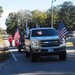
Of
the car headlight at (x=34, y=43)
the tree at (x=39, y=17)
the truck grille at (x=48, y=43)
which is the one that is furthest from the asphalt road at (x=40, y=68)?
the tree at (x=39, y=17)

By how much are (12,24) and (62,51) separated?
97.3 m

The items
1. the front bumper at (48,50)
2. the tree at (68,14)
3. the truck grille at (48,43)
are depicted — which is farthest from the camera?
the tree at (68,14)

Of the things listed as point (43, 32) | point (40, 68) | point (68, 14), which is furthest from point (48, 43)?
point (68, 14)

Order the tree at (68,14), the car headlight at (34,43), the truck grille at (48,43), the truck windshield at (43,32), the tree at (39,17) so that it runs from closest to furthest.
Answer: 1. the truck grille at (48,43)
2. the car headlight at (34,43)
3. the truck windshield at (43,32)
4. the tree at (39,17)
5. the tree at (68,14)

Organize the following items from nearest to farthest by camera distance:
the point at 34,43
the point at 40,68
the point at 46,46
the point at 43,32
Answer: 1. the point at 40,68
2. the point at 46,46
3. the point at 34,43
4. the point at 43,32

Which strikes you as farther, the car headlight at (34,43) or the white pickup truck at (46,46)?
the car headlight at (34,43)

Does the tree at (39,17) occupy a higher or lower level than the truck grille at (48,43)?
higher

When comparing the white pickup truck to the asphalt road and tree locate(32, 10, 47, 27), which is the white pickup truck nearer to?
the asphalt road

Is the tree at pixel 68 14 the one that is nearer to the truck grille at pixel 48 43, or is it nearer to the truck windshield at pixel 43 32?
the truck windshield at pixel 43 32

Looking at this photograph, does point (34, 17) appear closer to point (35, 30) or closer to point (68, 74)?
point (35, 30)

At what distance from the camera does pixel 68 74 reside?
15492mm

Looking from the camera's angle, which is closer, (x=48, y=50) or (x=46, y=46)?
(x=48, y=50)

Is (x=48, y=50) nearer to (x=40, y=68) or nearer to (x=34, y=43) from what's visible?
(x=34, y=43)

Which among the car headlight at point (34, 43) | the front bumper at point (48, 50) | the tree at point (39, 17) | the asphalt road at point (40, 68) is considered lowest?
the asphalt road at point (40, 68)
